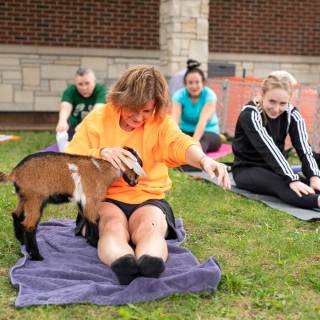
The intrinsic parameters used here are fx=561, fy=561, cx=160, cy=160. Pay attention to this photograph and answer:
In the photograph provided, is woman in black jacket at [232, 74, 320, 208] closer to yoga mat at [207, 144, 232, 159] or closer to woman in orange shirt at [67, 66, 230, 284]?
woman in orange shirt at [67, 66, 230, 284]

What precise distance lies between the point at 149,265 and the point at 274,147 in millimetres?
2698

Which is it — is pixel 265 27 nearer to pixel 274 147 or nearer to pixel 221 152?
pixel 221 152

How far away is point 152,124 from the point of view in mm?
3859

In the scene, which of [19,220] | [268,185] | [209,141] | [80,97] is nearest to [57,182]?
[19,220]

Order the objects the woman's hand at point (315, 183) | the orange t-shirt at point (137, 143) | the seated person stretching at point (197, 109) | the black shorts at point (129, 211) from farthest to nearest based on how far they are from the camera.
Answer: the seated person stretching at point (197, 109) → the woman's hand at point (315, 183) → the orange t-shirt at point (137, 143) → the black shorts at point (129, 211)

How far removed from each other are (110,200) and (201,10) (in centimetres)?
777

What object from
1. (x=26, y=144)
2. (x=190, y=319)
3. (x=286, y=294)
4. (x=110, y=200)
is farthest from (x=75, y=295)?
(x=26, y=144)

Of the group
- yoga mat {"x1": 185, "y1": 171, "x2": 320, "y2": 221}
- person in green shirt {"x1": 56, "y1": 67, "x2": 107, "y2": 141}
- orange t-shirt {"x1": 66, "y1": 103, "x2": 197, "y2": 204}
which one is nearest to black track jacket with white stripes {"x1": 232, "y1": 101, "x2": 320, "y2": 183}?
yoga mat {"x1": 185, "y1": 171, "x2": 320, "y2": 221}

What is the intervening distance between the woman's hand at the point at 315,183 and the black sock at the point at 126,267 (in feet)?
8.94

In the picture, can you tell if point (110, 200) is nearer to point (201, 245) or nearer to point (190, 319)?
point (201, 245)

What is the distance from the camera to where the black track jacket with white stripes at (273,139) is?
5406 mm

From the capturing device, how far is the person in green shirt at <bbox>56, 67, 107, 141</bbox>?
7258 millimetres

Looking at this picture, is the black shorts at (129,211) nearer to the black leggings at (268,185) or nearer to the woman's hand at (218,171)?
the woman's hand at (218,171)

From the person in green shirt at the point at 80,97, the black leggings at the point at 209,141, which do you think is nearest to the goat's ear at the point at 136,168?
the person in green shirt at the point at 80,97
